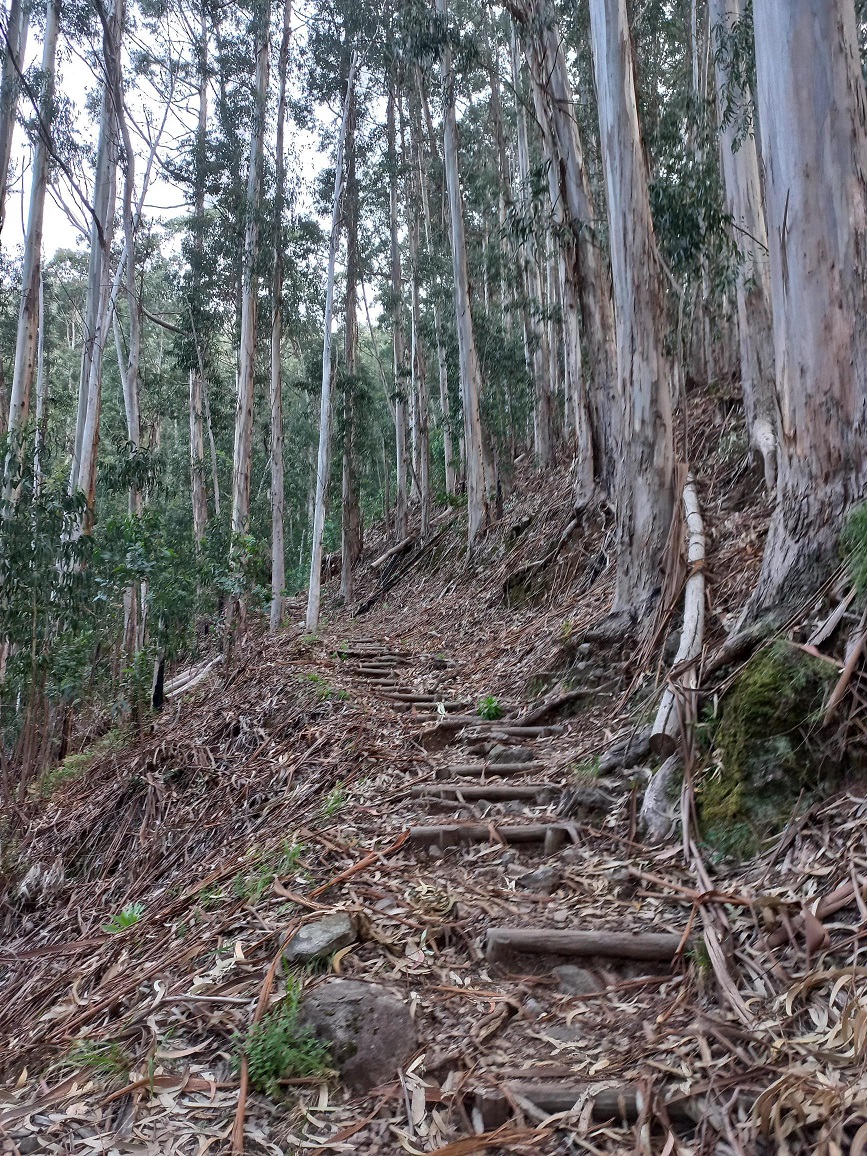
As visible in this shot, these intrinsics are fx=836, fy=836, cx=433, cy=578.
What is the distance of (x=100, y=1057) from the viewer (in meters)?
2.75

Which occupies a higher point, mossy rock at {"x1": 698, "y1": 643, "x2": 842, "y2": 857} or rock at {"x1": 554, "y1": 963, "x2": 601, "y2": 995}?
mossy rock at {"x1": 698, "y1": 643, "x2": 842, "y2": 857}

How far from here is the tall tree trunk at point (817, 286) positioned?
3.79m

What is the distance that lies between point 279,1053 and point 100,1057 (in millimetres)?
649

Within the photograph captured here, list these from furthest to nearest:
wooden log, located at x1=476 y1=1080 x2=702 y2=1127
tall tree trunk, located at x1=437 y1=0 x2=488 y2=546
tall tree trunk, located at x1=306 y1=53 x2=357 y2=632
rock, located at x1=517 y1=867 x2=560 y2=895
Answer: tall tree trunk, located at x1=437 y1=0 x2=488 y2=546, tall tree trunk, located at x1=306 y1=53 x2=357 y2=632, rock, located at x1=517 y1=867 x2=560 y2=895, wooden log, located at x1=476 y1=1080 x2=702 y2=1127

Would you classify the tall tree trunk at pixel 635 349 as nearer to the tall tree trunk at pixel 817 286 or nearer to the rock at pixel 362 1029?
the tall tree trunk at pixel 817 286

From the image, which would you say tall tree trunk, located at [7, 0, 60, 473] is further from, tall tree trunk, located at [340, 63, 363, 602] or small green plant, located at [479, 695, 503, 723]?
small green plant, located at [479, 695, 503, 723]

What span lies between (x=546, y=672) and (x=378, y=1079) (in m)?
4.04

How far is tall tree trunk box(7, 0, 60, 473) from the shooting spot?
12.8m

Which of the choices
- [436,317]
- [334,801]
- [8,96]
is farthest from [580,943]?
[436,317]

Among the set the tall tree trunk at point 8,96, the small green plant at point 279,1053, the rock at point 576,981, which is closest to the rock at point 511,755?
the rock at point 576,981

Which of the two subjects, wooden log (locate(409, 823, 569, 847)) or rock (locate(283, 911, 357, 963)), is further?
wooden log (locate(409, 823, 569, 847))

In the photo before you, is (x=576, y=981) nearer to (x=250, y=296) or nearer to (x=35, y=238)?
(x=250, y=296)

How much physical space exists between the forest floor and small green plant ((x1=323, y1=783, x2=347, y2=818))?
18 mm

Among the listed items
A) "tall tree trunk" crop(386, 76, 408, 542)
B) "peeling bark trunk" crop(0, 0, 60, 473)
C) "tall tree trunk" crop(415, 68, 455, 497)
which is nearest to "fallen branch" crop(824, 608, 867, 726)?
"peeling bark trunk" crop(0, 0, 60, 473)
